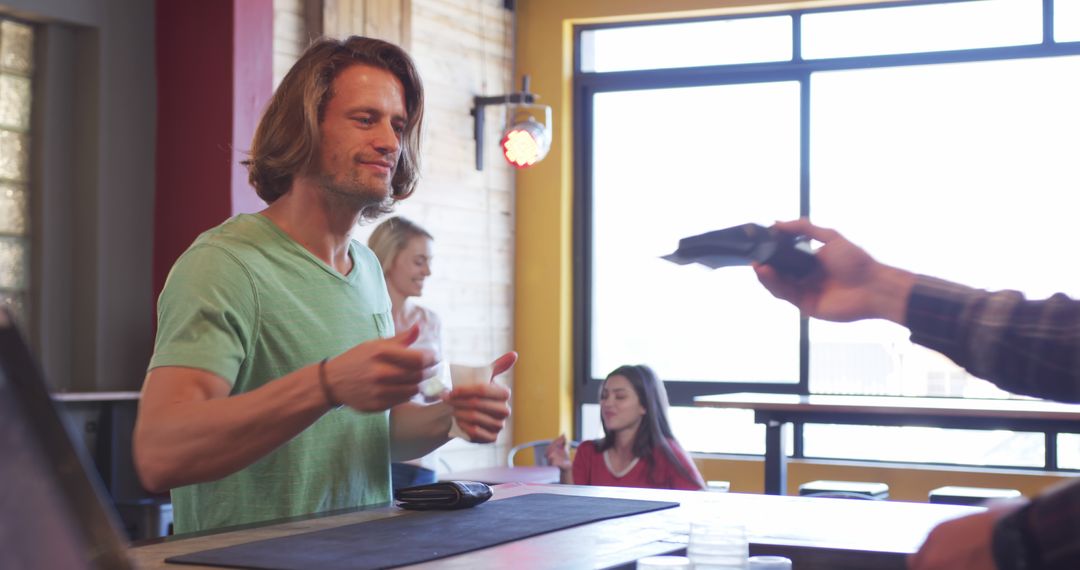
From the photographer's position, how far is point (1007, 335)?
1.28 m

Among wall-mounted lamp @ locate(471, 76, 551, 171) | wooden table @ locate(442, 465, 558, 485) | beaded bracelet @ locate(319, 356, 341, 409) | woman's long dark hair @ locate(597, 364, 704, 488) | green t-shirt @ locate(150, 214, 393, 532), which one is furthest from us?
wall-mounted lamp @ locate(471, 76, 551, 171)

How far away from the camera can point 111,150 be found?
4324mm

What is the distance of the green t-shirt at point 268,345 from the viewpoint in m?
1.64

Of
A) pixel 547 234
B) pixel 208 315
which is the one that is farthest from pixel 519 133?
pixel 208 315

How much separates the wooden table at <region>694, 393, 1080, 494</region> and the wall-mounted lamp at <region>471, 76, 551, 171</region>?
62.5 inches

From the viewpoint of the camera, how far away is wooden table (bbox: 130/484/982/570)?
1382 mm

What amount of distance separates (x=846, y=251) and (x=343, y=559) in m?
0.74

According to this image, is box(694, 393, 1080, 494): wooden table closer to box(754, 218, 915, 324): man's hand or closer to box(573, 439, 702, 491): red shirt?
box(573, 439, 702, 491): red shirt

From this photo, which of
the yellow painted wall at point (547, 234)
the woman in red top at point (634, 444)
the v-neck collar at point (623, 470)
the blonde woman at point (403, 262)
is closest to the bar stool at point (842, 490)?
the woman in red top at point (634, 444)

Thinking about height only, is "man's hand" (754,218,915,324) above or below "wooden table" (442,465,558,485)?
above

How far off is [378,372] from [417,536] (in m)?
0.22

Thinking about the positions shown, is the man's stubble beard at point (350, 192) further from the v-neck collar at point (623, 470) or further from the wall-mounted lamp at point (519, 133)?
the wall-mounted lamp at point (519, 133)

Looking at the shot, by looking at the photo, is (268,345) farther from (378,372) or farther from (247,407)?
(378,372)

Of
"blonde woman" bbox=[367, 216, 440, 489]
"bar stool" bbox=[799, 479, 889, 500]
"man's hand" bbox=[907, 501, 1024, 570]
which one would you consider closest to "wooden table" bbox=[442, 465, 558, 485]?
"blonde woman" bbox=[367, 216, 440, 489]
